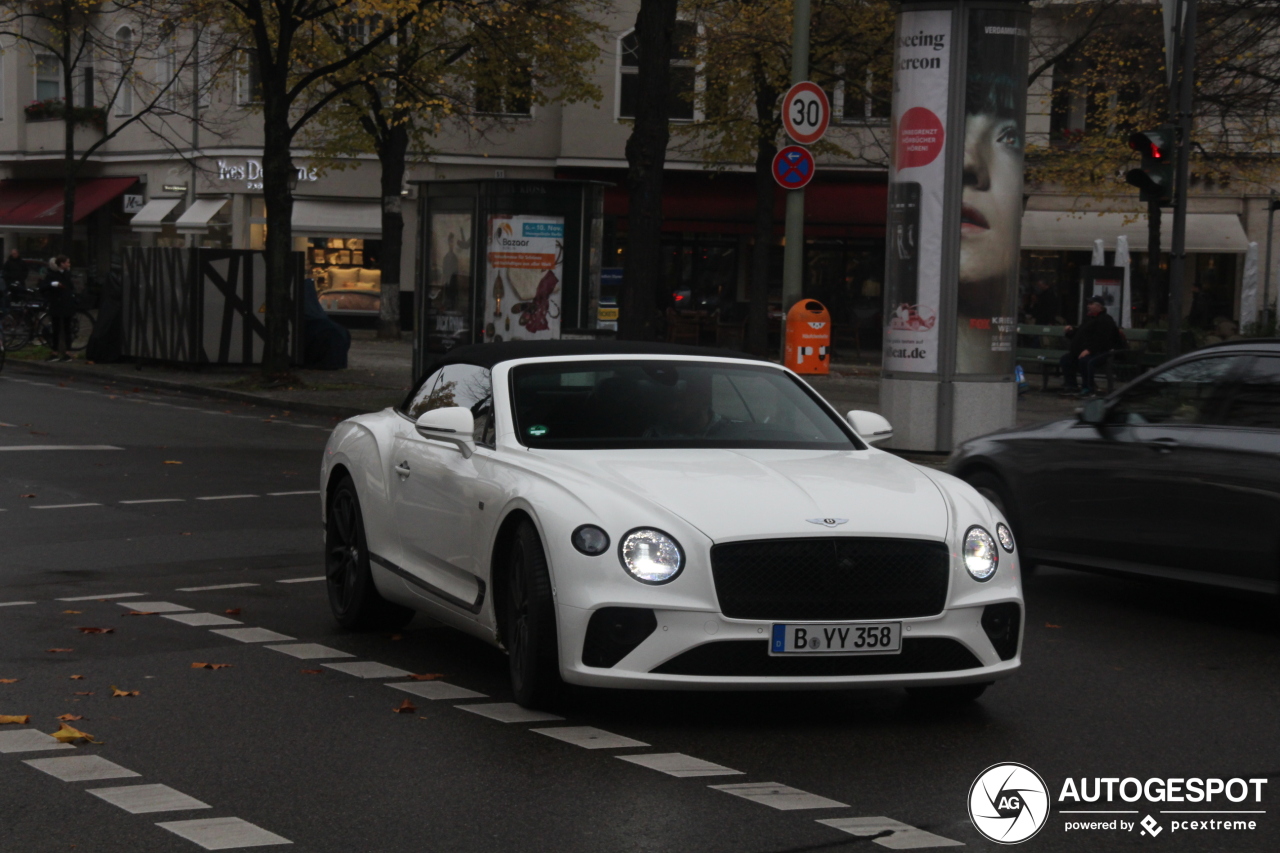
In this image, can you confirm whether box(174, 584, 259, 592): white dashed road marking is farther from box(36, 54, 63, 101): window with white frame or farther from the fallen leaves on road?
box(36, 54, 63, 101): window with white frame

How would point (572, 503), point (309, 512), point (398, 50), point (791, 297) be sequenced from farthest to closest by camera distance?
point (398, 50) < point (791, 297) < point (309, 512) < point (572, 503)

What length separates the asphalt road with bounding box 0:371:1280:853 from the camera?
514 centimetres

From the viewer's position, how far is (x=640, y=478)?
663 centimetres

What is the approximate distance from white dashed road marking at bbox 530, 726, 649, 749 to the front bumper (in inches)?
7.4

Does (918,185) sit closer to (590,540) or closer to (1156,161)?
(1156,161)

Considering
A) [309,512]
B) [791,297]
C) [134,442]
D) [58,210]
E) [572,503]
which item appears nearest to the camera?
[572,503]

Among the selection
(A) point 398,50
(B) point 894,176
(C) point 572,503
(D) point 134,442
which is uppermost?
(A) point 398,50

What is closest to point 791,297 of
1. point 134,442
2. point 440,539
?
point 134,442

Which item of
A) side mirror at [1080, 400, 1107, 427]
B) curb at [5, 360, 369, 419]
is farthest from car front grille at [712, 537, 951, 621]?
curb at [5, 360, 369, 419]

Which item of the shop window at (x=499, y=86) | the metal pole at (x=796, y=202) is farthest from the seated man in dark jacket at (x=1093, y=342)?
the shop window at (x=499, y=86)

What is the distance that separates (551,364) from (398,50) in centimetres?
2812

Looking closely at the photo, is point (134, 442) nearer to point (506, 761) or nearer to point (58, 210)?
point (506, 761)

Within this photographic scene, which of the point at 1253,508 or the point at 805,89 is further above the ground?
the point at 805,89

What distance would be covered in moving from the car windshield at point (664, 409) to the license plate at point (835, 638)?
1.32 meters
